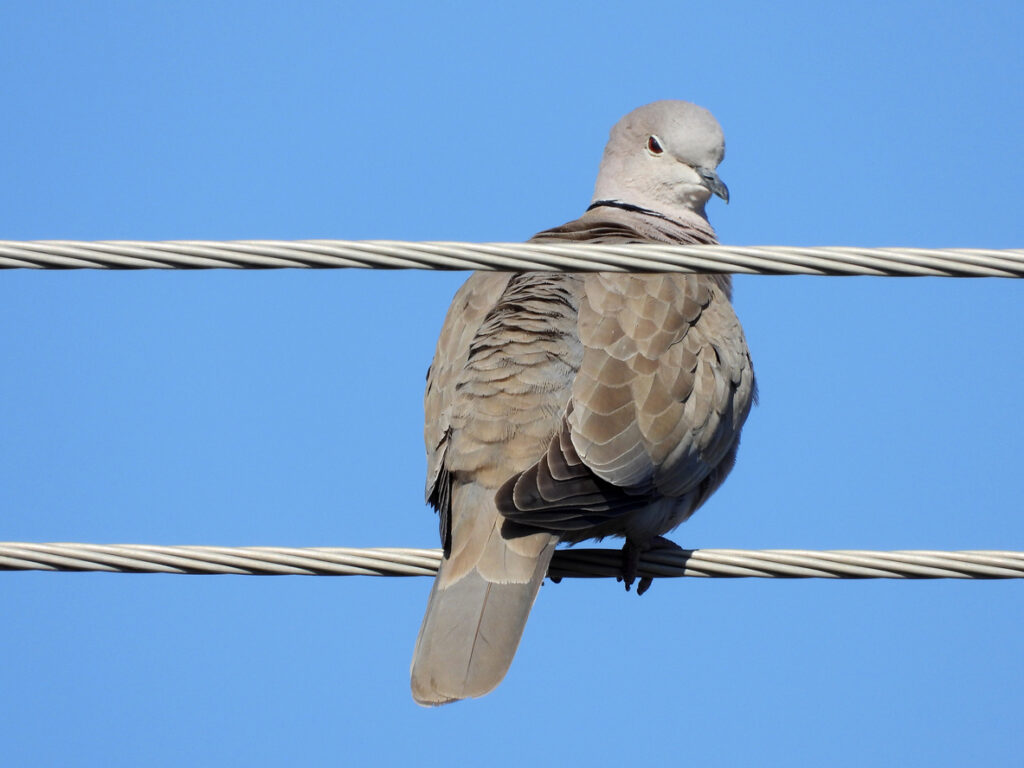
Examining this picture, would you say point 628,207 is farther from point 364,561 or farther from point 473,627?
point 364,561

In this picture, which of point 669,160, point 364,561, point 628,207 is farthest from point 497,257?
point 669,160

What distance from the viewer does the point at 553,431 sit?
4.52 meters

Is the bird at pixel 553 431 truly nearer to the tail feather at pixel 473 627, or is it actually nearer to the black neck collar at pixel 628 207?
the tail feather at pixel 473 627

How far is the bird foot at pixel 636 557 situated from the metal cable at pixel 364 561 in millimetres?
702

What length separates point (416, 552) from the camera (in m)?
3.49

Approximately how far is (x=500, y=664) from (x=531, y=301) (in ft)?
→ 4.52

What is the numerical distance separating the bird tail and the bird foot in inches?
9.1

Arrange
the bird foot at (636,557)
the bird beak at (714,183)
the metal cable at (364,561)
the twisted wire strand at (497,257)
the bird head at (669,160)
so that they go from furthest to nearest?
the bird head at (669,160) < the bird beak at (714,183) < the bird foot at (636,557) < the metal cable at (364,561) < the twisted wire strand at (497,257)

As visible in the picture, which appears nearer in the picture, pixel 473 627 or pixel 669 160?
pixel 473 627

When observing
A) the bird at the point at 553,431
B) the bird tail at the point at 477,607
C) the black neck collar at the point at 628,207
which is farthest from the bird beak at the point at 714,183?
the bird tail at the point at 477,607

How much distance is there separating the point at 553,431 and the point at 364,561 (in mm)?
1293

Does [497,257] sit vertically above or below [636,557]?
above

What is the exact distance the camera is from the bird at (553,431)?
A: 4211mm

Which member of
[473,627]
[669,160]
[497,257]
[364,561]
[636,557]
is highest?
[669,160]
